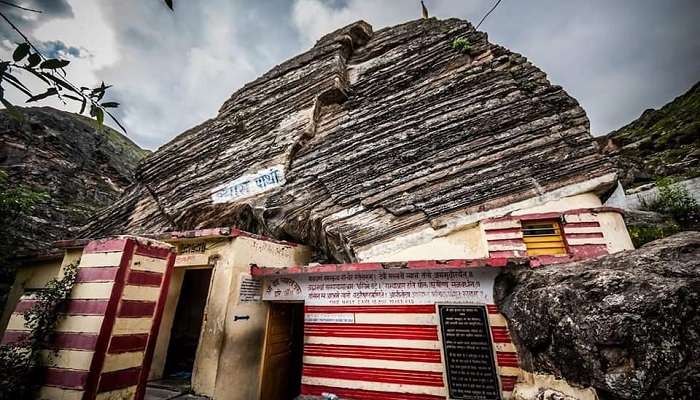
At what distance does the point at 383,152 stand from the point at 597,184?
6.01 m

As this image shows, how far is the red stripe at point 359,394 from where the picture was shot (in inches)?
212

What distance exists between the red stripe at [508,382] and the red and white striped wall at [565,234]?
9.14 ft

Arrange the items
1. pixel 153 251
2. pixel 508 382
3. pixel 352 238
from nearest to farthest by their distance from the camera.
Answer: pixel 153 251
pixel 508 382
pixel 352 238

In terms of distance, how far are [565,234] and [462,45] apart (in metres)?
8.24

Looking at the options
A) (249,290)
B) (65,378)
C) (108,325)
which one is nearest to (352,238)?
(249,290)

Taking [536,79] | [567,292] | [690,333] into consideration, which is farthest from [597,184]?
[690,333]

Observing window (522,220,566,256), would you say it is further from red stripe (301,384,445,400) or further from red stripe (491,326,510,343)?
red stripe (301,384,445,400)

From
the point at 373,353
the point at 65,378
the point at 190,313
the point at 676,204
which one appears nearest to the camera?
the point at 65,378

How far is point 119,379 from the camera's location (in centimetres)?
376

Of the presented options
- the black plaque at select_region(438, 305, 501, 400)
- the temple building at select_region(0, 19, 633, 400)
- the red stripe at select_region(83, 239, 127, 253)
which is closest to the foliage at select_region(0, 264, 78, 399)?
the temple building at select_region(0, 19, 633, 400)

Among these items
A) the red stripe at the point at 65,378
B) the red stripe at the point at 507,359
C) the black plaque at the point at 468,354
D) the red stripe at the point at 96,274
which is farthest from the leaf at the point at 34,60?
the red stripe at the point at 507,359

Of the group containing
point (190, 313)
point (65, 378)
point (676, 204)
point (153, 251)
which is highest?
point (676, 204)

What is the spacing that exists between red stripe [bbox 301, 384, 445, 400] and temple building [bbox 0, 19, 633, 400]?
32 mm

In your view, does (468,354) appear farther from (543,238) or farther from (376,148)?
(376,148)
